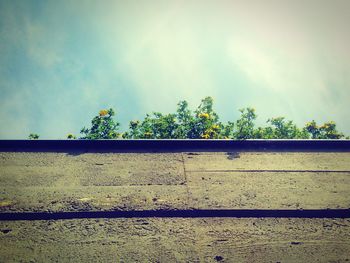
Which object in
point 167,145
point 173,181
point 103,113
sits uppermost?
point 103,113

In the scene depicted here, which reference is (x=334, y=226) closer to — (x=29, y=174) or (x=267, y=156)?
(x=267, y=156)

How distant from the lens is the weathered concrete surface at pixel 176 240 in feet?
8.54

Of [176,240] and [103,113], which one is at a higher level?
[103,113]

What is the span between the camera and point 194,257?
259 cm

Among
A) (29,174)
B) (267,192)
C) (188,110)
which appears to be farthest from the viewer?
(188,110)

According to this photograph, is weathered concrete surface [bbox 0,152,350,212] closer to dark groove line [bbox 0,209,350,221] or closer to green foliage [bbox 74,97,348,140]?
dark groove line [bbox 0,209,350,221]

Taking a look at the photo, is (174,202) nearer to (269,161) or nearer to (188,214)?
(188,214)

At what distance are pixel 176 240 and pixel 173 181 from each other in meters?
1.01

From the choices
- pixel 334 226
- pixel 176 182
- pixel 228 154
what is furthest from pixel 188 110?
pixel 334 226

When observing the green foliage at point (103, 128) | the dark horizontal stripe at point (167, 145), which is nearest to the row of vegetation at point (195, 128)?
the green foliage at point (103, 128)

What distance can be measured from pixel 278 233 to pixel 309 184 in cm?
113

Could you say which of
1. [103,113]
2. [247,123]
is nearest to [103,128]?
[103,113]

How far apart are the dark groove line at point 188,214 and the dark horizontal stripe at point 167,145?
149 centimetres

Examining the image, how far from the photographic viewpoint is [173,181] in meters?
3.68
